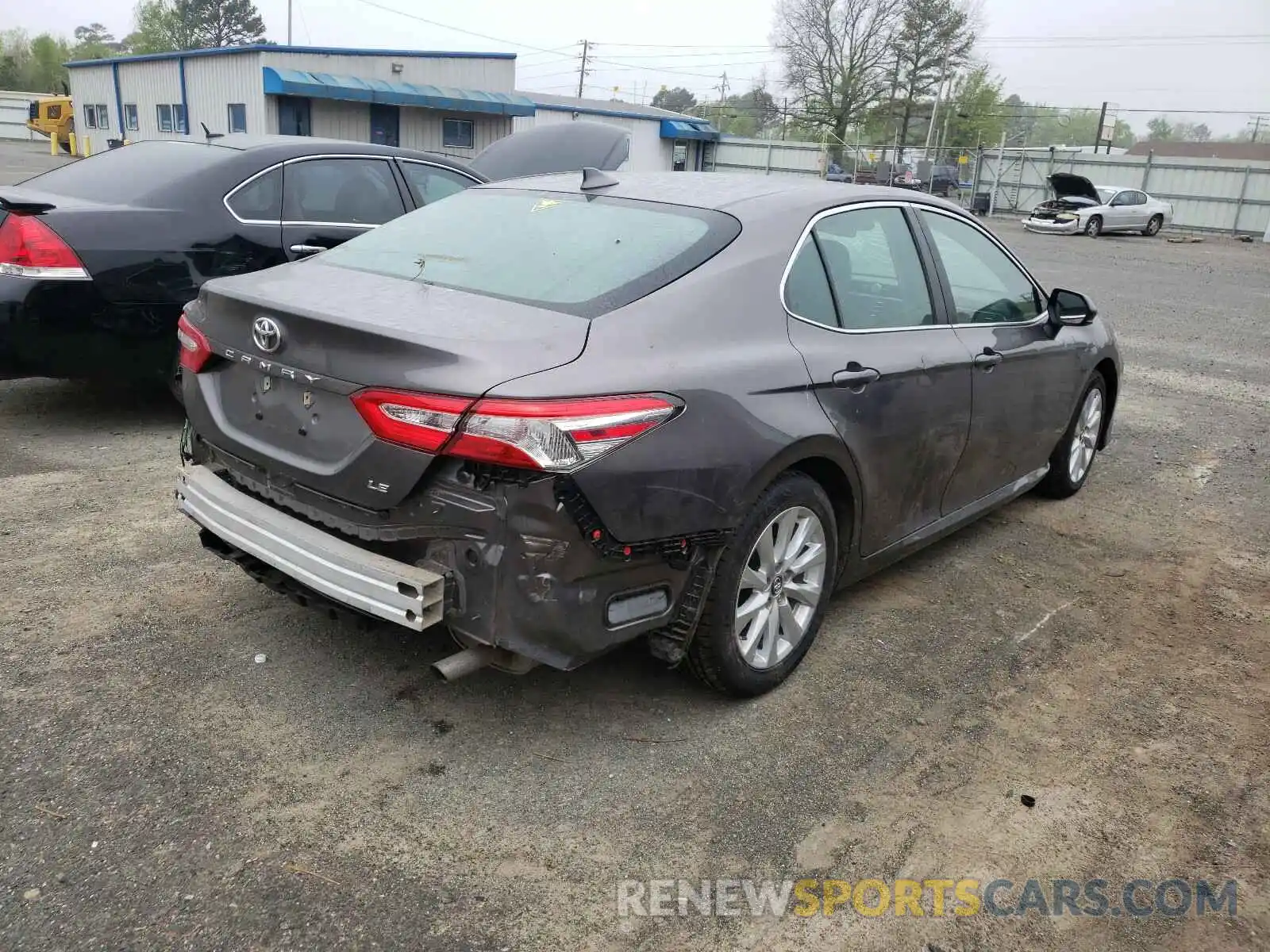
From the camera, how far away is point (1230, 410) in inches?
308

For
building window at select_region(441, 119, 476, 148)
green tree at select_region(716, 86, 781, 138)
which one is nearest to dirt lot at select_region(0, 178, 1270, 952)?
building window at select_region(441, 119, 476, 148)

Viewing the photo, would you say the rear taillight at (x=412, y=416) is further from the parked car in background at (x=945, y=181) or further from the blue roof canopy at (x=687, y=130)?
the blue roof canopy at (x=687, y=130)

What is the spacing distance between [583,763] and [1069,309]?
3.29m

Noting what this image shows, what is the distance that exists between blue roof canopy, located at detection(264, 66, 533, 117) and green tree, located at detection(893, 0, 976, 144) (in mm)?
31570

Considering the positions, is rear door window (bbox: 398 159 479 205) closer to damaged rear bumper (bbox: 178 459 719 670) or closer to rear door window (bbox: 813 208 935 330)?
rear door window (bbox: 813 208 935 330)

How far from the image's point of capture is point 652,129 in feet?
141

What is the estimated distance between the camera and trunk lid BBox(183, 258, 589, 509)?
2568 millimetres

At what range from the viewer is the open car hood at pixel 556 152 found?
8.24 m

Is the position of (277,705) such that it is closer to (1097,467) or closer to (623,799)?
(623,799)

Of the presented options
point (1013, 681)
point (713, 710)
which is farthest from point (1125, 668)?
point (713, 710)

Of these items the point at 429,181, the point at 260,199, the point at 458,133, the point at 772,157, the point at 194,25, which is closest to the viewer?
the point at 260,199

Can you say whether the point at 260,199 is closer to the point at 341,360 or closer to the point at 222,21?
the point at 341,360

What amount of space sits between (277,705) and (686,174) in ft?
7.88

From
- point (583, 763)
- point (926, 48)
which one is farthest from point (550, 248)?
point (926, 48)
